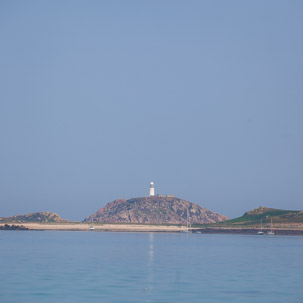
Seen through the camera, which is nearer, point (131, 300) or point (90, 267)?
point (131, 300)

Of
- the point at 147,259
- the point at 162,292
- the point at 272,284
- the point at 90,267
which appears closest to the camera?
the point at 162,292

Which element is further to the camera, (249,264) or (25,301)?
(249,264)

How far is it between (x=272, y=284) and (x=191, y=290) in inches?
315

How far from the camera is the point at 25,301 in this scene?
37500 mm

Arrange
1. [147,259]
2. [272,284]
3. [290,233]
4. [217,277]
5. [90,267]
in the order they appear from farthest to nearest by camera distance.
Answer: [290,233] → [147,259] → [90,267] → [217,277] → [272,284]

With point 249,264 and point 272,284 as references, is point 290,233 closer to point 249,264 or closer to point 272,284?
point 249,264

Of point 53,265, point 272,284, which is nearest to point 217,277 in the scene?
point 272,284

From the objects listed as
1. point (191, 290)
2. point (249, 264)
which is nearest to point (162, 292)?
point (191, 290)

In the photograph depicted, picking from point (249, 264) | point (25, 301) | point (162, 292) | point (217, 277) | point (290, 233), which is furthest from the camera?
point (290, 233)

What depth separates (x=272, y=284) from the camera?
47844 mm

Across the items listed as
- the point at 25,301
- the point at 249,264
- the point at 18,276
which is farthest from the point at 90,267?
the point at 25,301

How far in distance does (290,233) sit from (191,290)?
16160 cm

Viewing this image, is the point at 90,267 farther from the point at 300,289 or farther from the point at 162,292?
the point at 300,289

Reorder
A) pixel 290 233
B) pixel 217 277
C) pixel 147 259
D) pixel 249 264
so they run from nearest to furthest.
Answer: pixel 217 277
pixel 249 264
pixel 147 259
pixel 290 233
